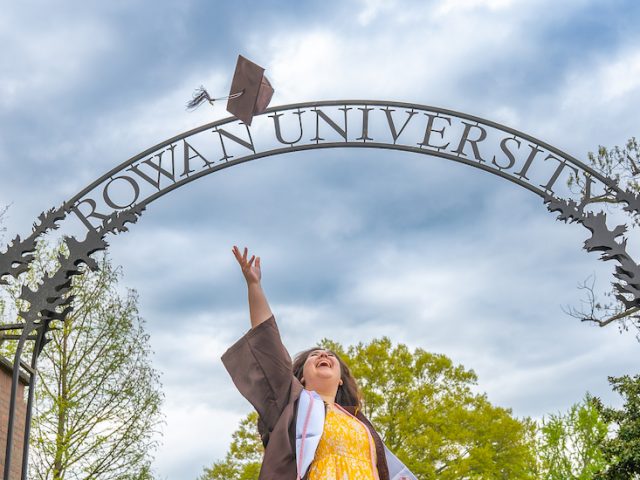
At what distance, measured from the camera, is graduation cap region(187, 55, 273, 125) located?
6.74 meters

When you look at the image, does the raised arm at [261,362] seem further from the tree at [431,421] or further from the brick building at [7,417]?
the tree at [431,421]

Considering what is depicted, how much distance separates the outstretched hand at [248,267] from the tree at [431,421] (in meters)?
16.3

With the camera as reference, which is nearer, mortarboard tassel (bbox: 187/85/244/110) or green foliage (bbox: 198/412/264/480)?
mortarboard tassel (bbox: 187/85/244/110)

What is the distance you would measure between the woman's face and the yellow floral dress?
201 millimetres

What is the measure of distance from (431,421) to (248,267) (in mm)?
17155

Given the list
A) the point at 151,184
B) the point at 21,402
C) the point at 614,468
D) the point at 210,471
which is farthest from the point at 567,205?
the point at 210,471

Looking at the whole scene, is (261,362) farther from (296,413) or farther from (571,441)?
(571,441)

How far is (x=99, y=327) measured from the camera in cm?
1504

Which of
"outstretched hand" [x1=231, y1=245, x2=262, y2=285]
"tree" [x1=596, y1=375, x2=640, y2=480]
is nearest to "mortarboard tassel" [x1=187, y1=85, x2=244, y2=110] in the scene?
"outstretched hand" [x1=231, y1=245, x2=262, y2=285]

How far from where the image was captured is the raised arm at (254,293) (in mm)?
4160

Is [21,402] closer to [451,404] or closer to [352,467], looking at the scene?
[352,467]

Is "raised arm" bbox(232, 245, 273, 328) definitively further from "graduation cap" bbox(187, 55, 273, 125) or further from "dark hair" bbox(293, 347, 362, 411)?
"graduation cap" bbox(187, 55, 273, 125)

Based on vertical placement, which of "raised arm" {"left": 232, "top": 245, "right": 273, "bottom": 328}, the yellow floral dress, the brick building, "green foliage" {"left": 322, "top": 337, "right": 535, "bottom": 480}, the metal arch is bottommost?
the yellow floral dress

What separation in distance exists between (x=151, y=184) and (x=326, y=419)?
3.66 meters
